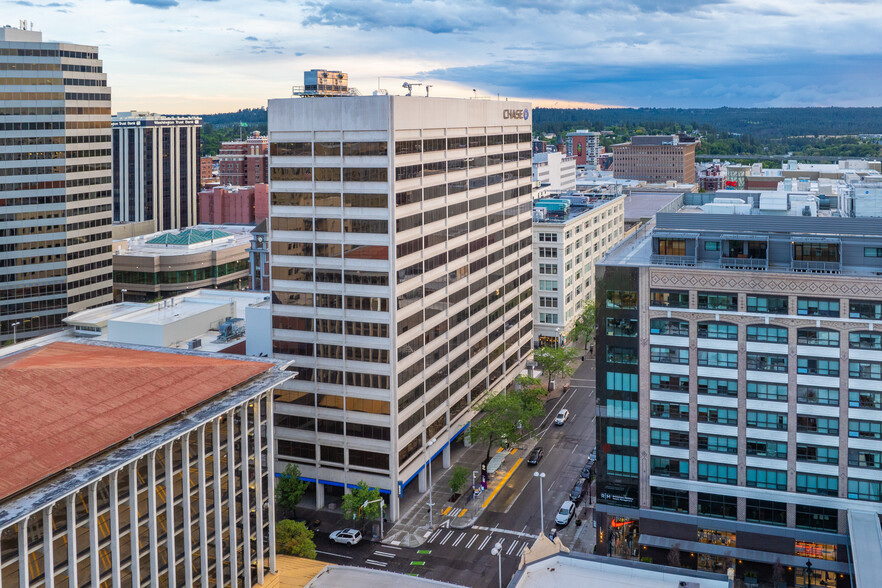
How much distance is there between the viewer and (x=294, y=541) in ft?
261

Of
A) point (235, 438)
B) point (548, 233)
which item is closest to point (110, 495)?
point (235, 438)

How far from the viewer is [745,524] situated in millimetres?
80812

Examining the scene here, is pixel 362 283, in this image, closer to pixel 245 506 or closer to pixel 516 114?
pixel 245 506

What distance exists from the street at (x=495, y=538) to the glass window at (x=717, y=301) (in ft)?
89.6

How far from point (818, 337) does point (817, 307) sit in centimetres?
276

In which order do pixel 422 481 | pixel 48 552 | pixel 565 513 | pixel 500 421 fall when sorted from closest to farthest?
1. pixel 48 552
2. pixel 565 513
3. pixel 422 481
4. pixel 500 421

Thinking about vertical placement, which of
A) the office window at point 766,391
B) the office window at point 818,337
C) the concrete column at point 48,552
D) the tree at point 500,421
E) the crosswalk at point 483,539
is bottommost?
the crosswalk at point 483,539

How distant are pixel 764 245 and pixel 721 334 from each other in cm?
947

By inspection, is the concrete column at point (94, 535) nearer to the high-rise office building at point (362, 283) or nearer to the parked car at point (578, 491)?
the high-rise office building at point (362, 283)

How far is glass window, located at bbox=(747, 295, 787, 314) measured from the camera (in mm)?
78312

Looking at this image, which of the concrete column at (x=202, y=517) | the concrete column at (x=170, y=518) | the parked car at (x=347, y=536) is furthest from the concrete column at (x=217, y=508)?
the parked car at (x=347, y=536)

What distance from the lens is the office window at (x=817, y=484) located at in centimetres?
7806

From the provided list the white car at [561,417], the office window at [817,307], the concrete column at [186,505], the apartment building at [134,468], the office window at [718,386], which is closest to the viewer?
the apartment building at [134,468]

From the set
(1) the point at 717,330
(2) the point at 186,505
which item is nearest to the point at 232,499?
(2) the point at 186,505
